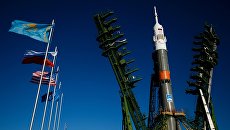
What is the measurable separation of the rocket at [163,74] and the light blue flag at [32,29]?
22461 millimetres

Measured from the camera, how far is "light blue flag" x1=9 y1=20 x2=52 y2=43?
930 inches

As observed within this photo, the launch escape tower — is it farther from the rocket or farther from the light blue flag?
the light blue flag

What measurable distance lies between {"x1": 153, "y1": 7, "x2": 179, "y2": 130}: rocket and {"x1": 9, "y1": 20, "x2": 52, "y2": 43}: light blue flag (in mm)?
22461

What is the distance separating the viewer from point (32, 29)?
24.6 meters

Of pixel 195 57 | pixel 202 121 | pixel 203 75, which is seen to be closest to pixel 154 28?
pixel 195 57

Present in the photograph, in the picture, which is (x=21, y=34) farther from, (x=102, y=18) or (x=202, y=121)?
(x=202, y=121)

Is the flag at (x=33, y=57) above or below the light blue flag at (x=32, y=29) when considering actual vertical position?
below

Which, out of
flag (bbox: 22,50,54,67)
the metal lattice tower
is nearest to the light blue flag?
flag (bbox: 22,50,54,67)

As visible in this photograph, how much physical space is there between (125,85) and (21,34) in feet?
65.7

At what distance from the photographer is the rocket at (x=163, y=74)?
128 ft

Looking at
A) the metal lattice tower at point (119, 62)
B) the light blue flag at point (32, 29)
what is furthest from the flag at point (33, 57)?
the metal lattice tower at point (119, 62)

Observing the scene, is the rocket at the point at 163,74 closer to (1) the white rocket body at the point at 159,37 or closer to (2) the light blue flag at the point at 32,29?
(1) the white rocket body at the point at 159,37

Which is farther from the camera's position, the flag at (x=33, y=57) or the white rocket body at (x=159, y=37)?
the white rocket body at (x=159, y=37)

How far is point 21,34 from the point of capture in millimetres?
23766
